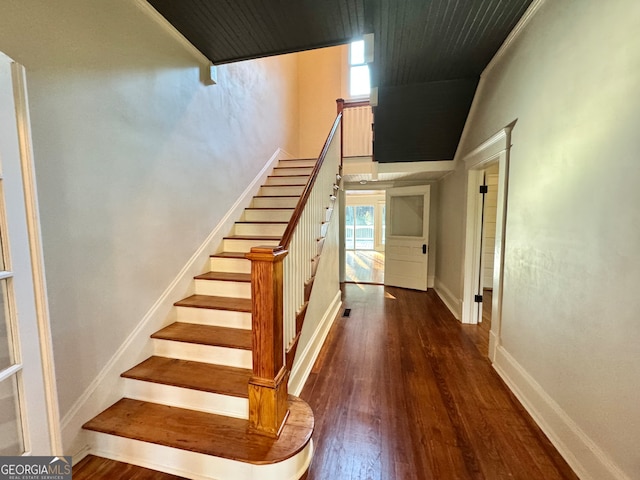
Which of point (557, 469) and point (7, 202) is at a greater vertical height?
point (7, 202)

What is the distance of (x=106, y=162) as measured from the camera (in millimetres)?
1722

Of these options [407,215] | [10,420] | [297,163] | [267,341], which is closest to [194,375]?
[267,341]

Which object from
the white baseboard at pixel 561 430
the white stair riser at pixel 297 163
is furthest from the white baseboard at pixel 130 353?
the white baseboard at pixel 561 430

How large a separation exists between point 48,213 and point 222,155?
184 centimetres

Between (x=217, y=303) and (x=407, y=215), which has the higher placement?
(x=407, y=215)

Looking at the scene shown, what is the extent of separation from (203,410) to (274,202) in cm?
242

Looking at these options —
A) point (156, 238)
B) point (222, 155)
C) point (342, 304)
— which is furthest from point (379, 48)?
point (342, 304)

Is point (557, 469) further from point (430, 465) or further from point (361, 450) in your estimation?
point (361, 450)

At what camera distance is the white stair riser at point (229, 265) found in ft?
8.88

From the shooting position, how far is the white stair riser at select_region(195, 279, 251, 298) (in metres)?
2.42

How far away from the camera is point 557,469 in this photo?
149 centimetres

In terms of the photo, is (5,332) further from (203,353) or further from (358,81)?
(358,81)

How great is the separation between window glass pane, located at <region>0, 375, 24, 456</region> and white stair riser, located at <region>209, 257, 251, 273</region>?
1707 mm

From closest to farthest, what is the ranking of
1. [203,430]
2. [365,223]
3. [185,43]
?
[203,430] → [185,43] → [365,223]
